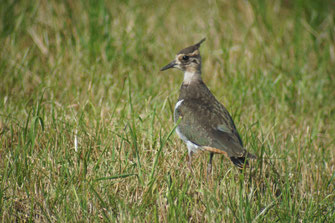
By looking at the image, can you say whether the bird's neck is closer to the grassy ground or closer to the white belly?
the grassy ground

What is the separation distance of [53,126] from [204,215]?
5.73 ft

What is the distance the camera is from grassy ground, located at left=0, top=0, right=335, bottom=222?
382 centimetres

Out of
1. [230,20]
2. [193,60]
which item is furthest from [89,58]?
[230,20]

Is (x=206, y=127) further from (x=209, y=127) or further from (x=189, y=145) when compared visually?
(x=189, y=145)

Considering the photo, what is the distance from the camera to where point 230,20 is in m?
7.49

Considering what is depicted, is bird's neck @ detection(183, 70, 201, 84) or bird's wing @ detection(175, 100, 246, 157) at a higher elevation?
bird's neck @ detection(183, 70, 201, 84)

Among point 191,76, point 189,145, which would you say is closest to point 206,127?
point 189,145

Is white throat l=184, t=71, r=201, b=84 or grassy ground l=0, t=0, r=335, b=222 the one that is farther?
white throat l=184, t=71, r=201, b=84

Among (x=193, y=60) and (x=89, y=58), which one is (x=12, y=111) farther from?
(x=193, y=60)

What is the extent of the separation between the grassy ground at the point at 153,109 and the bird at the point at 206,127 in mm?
195

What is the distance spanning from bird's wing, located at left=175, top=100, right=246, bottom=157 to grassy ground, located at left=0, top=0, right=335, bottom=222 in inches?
9.6

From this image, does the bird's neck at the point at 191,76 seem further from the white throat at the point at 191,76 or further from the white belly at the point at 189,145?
the white belly at the point at 189,145

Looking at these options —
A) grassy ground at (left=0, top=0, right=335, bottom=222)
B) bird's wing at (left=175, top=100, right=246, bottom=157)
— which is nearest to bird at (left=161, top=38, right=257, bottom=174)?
bird's wing at (left=175, top=100, right=246, bottom=157)

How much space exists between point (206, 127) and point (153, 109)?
0.62 meters
